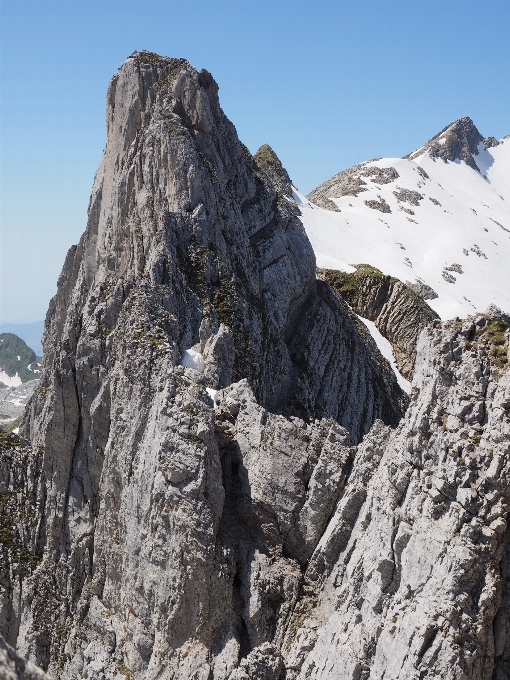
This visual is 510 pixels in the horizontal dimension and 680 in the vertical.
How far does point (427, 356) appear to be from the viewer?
21828 millimetres

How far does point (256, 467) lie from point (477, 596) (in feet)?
34.7

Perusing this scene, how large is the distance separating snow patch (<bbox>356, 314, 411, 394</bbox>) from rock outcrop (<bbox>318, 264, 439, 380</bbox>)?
0.76 m

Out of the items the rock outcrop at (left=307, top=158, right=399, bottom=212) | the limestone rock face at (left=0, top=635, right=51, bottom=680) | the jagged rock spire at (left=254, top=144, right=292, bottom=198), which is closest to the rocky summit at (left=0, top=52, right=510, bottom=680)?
the limestone rock face at (left=0, top=635, right=51, bottom=680)

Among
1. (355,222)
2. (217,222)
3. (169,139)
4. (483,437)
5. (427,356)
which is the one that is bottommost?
(483,437)

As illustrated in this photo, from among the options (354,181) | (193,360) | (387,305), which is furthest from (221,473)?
(354,181)

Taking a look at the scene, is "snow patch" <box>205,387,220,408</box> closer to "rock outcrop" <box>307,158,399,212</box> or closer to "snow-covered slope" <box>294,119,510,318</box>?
"snow-covered slope" <box>294,119,510,318</box>

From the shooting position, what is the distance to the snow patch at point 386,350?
6888 centimetres

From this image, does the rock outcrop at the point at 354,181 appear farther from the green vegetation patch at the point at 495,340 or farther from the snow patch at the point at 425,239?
the green vegetation patch at the point at 495,340

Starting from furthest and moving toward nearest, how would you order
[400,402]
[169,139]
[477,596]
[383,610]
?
1. [400,402]
2. [169,139]
3. [383,610]
4. [477,596]

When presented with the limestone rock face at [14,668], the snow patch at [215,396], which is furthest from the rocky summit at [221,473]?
the snow patch at [215,396]

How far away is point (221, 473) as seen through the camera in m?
27.1

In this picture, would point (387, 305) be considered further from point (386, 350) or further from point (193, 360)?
point (193, 360)

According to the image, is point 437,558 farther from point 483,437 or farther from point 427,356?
point 427,356

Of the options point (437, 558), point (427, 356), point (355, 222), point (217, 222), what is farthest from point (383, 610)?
point (355, 222)
